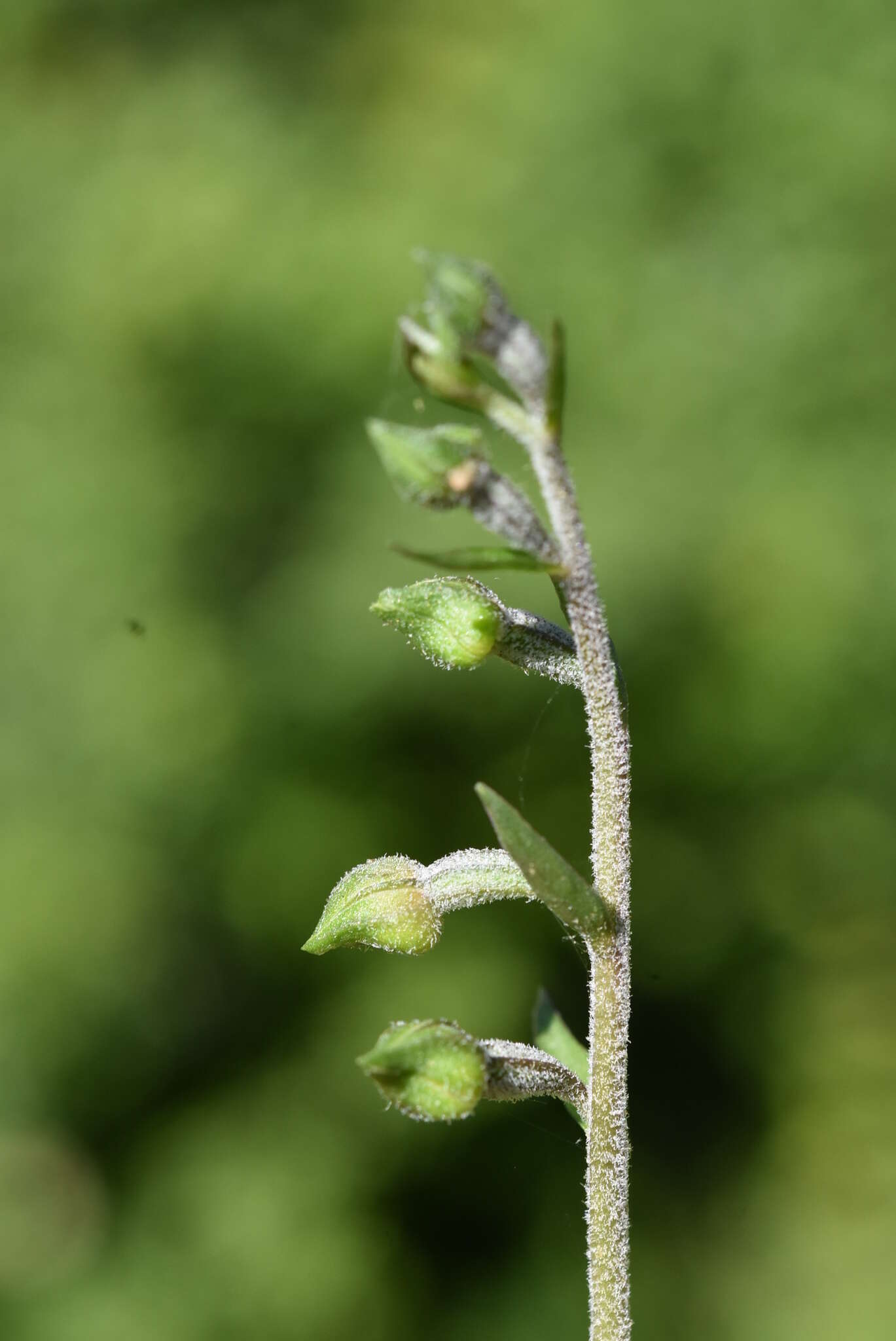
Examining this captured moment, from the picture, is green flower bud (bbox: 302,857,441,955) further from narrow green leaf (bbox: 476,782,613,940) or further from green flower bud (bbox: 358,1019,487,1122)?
narrow green leaf (bbox: 476,782,613,940)

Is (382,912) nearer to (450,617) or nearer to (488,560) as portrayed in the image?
(450,617)

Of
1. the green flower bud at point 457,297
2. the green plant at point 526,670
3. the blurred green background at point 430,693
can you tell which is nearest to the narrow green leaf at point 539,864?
the green plant at point 526,670

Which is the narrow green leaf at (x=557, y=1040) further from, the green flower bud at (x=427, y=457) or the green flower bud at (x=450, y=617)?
the green flower bud at (x=427, y=457)

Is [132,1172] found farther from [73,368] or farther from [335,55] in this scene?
[335,55]

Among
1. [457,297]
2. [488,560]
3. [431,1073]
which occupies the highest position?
[457,297]

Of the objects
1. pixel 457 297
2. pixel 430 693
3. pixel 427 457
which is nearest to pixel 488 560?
pixel 427 457

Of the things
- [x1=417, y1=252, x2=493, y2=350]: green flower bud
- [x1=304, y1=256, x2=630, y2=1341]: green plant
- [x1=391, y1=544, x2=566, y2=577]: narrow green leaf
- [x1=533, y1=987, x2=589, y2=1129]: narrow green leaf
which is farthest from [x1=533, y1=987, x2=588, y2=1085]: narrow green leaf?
[x1=417, y1=252, x2=493, y2=350]: green flower bud
